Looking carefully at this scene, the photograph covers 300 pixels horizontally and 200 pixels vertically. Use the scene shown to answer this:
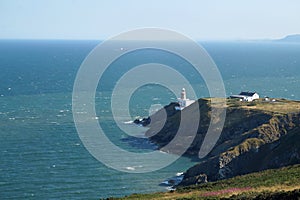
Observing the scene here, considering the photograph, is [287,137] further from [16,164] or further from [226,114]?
[16,164]

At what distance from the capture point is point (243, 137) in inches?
3049

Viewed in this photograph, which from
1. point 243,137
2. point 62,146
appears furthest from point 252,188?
point 62,146

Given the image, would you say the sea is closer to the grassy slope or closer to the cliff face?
the cliff face

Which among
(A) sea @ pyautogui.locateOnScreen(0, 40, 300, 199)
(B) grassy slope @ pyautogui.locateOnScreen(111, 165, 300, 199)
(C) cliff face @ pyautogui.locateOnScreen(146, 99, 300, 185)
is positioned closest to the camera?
(B) grassy slope @ pyautogui.locateOnScreen(111, 165, 300, 199)

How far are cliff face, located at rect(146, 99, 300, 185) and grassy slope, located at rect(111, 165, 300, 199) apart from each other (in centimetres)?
1251

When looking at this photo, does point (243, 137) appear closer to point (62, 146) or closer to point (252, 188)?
point (62, 146)

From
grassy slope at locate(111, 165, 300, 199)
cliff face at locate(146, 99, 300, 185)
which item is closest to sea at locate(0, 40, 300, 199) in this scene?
cliff face at locate(146, 99, 300, 185)

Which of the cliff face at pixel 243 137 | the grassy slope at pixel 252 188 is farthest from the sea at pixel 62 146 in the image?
the grassy slope at pixel 252 188

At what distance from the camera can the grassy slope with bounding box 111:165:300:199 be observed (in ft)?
112

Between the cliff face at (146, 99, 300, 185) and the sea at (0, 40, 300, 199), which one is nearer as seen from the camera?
the sea at (0, 40, 300, 199)

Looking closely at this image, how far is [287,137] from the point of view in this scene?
64.2 meters

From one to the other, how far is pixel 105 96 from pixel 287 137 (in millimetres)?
77677

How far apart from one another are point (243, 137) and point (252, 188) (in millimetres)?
38310

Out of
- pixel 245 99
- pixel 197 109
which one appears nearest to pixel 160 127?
pixel 197 109
